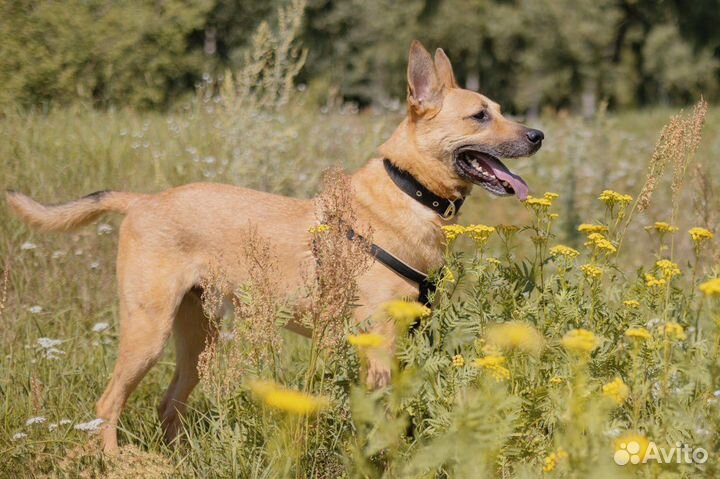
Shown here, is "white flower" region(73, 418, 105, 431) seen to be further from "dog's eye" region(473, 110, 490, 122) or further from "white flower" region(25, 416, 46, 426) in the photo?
"dog's eye" region(473, 110, 490, 122)

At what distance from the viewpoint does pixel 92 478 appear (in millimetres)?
3250

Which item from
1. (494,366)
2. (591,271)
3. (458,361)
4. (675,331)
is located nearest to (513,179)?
(591,271)

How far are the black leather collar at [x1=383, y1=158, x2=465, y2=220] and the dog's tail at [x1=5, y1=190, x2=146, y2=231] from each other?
4.28ft

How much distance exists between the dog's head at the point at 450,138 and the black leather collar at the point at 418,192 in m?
0.04

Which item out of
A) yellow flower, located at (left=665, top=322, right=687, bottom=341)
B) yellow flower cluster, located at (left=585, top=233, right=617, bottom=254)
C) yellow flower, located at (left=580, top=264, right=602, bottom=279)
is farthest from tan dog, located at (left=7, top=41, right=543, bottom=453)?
yellow flower, located at (left=665, top=322, right=687, bottom=341)

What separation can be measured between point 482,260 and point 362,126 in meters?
7.75

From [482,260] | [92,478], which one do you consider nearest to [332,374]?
[482,260]

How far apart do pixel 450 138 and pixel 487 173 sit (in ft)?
0.85

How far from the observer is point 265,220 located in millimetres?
4160

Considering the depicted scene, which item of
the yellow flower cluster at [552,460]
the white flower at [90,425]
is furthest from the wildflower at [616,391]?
the white flower at [90,425]

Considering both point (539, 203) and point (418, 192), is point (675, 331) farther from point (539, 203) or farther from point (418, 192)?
point (418, 192)

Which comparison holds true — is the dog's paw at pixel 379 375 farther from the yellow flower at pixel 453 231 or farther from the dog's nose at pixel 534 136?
the dog's nose at pixel 534 136

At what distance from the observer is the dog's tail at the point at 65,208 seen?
13.9ft

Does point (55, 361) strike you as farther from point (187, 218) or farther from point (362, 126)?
point (362, 126)
